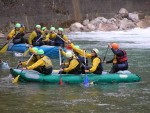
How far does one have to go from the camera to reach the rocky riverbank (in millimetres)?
40000

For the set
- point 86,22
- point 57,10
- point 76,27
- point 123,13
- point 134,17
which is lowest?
point 76,27

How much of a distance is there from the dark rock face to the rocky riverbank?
1.06m

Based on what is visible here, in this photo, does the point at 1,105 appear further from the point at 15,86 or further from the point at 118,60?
the point at 118,60

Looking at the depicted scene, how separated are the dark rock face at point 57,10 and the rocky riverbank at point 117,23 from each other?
1.06 m

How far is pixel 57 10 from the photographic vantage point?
137 ft

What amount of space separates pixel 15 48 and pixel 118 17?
21.8 m

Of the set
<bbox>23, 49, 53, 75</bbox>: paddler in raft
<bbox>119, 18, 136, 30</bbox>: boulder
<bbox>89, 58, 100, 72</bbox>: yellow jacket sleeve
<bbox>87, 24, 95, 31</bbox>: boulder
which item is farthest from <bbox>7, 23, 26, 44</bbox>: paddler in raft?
<bbox>119, 18, 136, 30</bbox>: boulder

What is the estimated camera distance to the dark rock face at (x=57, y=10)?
39625mm

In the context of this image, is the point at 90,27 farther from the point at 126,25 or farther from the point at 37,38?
the point at 37,38

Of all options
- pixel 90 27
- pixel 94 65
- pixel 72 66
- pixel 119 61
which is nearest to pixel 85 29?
pixel 90 27

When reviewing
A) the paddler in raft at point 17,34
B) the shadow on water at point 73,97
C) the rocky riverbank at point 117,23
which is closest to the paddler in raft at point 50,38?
the paddler in raft at point 17,34

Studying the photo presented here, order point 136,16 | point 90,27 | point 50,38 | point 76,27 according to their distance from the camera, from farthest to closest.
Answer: point 136,16
point 90,27
point 76,27
point 50,38

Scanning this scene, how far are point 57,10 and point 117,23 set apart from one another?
5.58m

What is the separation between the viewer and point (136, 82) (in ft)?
49.2
